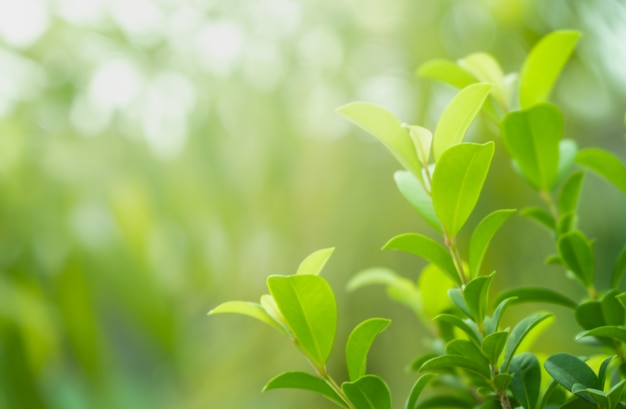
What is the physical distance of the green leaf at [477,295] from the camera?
0.27 m

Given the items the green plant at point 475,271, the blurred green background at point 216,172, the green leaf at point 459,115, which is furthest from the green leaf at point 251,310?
the blurred green background at point 216,172

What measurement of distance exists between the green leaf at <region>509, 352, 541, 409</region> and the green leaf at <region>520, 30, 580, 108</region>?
154 mm

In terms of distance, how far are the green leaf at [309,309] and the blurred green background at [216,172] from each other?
1248 mm

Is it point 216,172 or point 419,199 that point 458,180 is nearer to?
point 419,199

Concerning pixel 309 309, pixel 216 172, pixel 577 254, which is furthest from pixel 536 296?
pixel 216 172

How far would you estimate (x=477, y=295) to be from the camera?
27cm

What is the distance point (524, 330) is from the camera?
0.28 m

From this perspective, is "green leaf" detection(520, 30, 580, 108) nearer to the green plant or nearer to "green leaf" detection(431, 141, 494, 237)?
the green plant

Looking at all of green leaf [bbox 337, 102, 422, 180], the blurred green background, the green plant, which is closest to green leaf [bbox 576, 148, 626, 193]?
the green plant

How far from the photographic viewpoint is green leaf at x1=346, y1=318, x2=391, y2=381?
29cm

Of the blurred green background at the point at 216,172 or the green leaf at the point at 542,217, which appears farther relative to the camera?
the blurred green background at the point at 216,172

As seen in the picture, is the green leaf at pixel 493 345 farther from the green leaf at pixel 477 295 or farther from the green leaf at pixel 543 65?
the green leaf at pixel 543 65

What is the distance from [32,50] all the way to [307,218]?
2.63 feet

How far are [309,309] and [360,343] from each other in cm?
3
